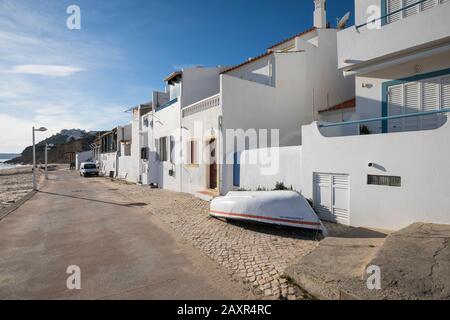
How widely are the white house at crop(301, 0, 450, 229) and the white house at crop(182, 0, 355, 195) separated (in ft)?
12.4

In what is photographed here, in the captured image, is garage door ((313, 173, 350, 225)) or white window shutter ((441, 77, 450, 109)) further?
white window shutter ((441, 77, 450, 109))

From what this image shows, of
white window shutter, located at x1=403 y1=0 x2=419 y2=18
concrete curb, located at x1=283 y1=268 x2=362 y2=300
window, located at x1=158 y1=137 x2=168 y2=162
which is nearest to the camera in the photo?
concrete curb, located at x1=283 y1=268 x2=362 y2=300

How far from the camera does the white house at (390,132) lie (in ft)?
21.4

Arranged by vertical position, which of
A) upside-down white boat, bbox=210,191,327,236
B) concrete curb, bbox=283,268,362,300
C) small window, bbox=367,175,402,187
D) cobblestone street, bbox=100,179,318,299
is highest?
small window, bbox=367,175,402,187

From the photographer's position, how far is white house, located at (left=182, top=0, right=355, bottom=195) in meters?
12.4

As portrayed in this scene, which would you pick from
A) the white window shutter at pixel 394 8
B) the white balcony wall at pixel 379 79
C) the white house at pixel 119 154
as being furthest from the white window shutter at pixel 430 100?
the white house at pixel 119 154

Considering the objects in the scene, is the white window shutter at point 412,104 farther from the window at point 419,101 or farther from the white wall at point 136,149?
the white wall at point 136,149

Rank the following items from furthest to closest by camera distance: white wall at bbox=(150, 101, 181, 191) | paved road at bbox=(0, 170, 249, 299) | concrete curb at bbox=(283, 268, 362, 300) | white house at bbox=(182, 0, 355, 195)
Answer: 1. white wall at bbox=(150, 101, 181, 191)
2. white house at bbox=(182, 0, 355, 195)
3. paved road at bbox=(0, 170, 249, 299)
4. concrete curb at bbox=(283, 268, 362, 300)

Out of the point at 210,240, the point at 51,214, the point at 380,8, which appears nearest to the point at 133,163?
the point at 51,214

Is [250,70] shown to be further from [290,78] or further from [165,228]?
[165,228]

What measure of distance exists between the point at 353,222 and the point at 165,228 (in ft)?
18.1

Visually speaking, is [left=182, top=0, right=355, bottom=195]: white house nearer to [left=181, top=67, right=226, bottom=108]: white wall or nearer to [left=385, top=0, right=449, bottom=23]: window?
[left=181, top=67, right=226, bottom=108]: white wall

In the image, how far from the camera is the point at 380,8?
365 inches

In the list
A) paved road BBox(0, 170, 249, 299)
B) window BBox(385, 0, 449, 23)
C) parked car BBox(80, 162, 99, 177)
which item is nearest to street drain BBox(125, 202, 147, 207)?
paved road BBox(0, 170, 249, 299)
